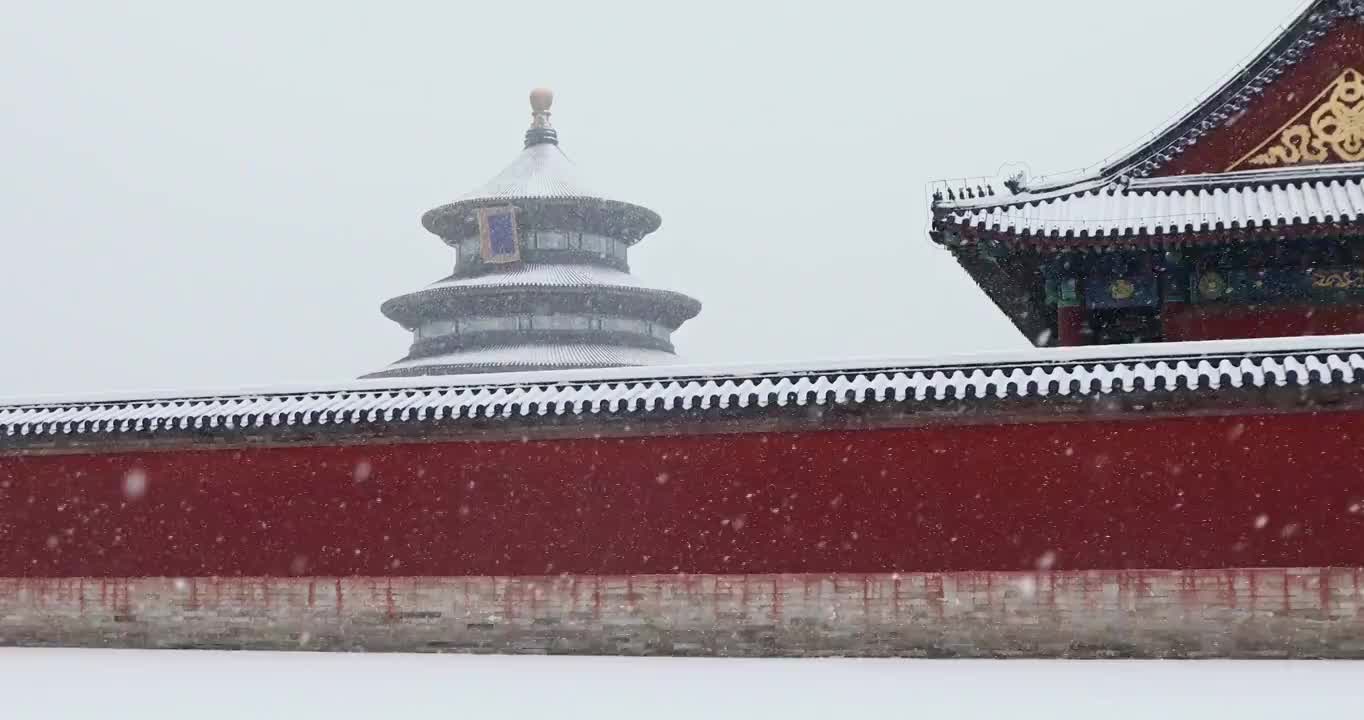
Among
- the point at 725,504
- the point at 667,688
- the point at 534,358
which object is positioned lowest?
the point at 667,688

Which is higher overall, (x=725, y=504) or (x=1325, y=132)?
(x=1325, y=132)

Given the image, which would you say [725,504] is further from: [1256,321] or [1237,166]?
[1237,166]

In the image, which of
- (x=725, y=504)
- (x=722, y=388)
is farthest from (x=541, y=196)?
(x=725, y=504)

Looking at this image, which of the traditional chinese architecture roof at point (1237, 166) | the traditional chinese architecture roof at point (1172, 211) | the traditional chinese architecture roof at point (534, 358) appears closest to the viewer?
the traditional chinese architecture roof at point (1172, 211)

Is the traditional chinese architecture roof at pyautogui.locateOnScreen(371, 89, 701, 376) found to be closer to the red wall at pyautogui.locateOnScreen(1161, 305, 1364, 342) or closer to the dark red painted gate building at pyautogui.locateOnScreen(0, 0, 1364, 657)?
the dark red painted gate building at pyautogui.locateOnScreen(0, 0, 1364, 657)

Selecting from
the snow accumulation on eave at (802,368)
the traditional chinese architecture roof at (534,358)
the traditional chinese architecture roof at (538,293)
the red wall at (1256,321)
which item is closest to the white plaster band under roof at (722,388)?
the snow accumulation on eave at (802,368)

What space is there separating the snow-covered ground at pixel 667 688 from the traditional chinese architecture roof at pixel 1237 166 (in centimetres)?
461

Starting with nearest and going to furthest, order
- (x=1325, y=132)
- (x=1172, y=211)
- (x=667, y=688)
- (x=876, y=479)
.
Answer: (x=667, y=688) < (x=876, y=479) < (x=1172, y=211) < (x=1325, y=132)

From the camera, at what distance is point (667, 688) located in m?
9.92

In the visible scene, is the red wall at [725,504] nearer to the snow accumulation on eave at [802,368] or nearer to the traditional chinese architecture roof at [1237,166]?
the snow accumulation on eave at [802,368]

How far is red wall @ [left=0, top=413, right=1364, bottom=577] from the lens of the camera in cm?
1138

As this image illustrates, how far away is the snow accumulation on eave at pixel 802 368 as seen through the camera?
37.8 ft

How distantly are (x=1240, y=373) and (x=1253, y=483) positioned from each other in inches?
36.4

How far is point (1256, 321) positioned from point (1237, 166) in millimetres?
1662
